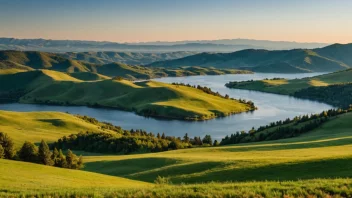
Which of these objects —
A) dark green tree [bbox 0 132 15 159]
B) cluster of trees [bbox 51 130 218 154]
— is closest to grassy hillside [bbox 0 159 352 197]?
dark green tree [bbox 0 132 15 159]

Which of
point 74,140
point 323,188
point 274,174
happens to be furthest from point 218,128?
point 323,188

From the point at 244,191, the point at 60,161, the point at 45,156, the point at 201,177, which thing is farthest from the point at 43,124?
the point at 244,191

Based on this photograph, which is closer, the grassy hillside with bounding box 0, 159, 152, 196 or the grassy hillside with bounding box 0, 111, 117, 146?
the grassy hillside with bounding box 0, 159, 152, 196

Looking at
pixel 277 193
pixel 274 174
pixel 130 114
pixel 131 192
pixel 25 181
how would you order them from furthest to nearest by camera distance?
pixel 130 114 < pixel 274 174 < pixel 25 181 < pixel 131 192 < pixel 277 193

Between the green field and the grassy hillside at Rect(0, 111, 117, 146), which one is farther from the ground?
the green field

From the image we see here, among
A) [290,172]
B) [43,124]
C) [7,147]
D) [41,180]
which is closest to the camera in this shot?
[41,180]

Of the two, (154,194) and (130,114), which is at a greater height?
(154,194)

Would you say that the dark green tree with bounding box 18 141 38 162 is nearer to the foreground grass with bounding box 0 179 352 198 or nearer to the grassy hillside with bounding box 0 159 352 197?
the grassy hillside with bounding box 0 159 352 197

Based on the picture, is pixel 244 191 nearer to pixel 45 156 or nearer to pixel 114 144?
pixel 45 156

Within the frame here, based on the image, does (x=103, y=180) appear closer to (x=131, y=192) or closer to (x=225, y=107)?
(x=131, y=192)

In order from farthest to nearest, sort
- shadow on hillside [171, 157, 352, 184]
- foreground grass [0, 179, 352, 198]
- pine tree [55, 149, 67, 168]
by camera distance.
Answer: pine tree [55, 149, 67, 168]
shadow on hillside [171, 157, 352, 184]
foreground grass [0, 179, 352, 198]

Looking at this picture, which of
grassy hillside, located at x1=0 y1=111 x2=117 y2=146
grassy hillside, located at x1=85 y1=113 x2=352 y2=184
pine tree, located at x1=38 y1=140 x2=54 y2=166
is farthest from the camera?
grassy hillside, located at x1=0 y1=111 x2=117 y2=146
